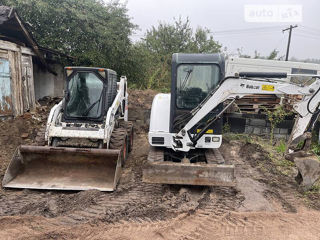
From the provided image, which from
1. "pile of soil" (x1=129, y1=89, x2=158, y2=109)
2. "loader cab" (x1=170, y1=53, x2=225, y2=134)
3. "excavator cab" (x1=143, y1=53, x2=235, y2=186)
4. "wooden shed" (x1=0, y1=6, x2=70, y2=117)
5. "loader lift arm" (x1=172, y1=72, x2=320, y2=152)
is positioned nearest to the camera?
"loader lift arm" (x1=172, y1=72, x2=320, y2=152)

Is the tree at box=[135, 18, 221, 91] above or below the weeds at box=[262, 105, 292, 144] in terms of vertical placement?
above

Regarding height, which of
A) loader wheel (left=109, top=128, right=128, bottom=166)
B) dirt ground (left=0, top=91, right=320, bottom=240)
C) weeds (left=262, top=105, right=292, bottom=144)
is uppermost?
weeds (left=262, top=105, right=292, bottom=144)

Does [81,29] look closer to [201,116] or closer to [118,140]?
[118,140]

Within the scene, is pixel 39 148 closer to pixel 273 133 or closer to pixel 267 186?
pixel 267 186

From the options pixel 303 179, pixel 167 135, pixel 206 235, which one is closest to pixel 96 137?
pixel 167 135

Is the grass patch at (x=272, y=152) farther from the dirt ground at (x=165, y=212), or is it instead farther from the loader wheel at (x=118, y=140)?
the loader wheel at (x=118, y=140)

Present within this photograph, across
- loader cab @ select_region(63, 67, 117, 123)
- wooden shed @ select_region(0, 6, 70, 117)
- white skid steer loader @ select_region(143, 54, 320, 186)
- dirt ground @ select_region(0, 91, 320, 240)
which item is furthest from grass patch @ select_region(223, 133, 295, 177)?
wooden shed @ select_region(0, 6, 70, 117)

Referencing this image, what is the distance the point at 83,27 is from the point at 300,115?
32.6 ft

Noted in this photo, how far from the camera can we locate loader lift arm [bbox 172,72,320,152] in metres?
4.30

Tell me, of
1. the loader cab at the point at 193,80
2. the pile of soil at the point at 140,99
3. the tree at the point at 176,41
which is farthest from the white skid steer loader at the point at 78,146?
the tree at the point at 176,41

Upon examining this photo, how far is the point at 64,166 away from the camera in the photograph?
5.02m

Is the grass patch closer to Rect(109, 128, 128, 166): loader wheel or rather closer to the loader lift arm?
the loader lift arm

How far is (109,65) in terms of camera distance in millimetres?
12352

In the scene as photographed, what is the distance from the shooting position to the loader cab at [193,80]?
189 inches
